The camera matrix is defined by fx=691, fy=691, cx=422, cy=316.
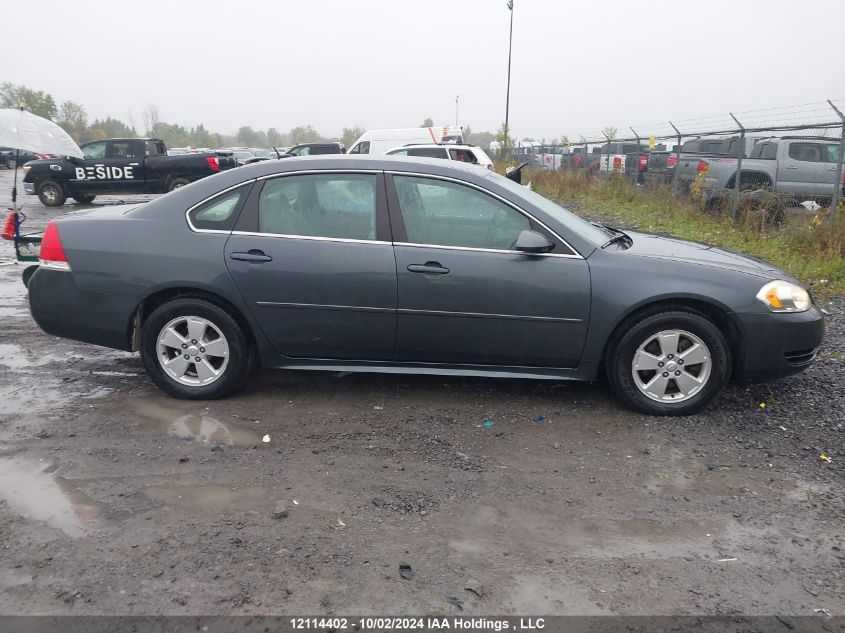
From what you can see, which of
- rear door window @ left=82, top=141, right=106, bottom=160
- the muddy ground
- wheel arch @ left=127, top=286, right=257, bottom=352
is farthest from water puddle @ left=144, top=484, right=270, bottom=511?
rear door window @ left=82, top=141, right=106, bottom=160

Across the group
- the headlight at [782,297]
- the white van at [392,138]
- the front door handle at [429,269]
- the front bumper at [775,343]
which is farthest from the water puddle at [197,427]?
the white van at [392,138]

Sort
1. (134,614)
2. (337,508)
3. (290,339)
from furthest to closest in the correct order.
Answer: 1. (290,339)
2. (337,508)
3. (134,614)

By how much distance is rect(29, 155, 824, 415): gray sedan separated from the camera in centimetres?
430

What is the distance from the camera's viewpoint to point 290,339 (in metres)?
4.53

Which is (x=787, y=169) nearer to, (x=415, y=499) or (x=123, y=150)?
(x=415, y=499)

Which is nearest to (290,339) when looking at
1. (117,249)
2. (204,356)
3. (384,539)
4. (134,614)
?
(204,356)

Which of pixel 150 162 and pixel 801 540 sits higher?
pixel 150 162

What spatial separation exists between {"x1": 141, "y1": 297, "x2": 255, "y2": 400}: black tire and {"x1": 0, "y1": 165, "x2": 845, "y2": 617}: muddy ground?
12 centimetres

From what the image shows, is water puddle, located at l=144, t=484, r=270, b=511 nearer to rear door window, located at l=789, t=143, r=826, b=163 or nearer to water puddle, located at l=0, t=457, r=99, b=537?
water puddle, located at l=0, t=457, r=99, b=537

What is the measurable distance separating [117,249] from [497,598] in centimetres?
334

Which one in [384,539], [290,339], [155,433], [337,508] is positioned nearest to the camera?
[384,539]

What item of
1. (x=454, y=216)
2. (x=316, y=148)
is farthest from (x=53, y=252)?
(x=316, y=148)

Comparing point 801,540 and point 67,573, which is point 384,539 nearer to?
point 67,573

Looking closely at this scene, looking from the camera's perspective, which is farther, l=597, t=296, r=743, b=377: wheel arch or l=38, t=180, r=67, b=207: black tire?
l=38, t=180, r=67, b=207: black tire
